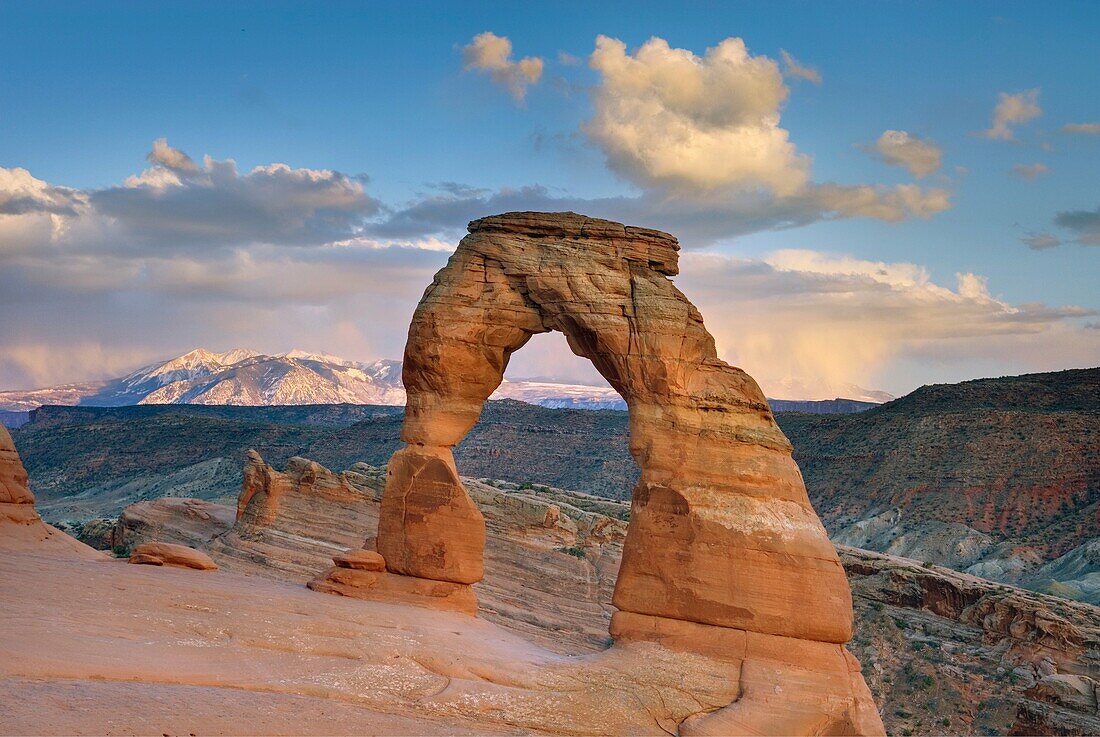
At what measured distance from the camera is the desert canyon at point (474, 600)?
46.1ft

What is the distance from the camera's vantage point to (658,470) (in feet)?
65.3

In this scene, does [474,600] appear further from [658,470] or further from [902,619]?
[902,619]

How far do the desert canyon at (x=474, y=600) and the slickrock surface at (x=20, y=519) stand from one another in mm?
68

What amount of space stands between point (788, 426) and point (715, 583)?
6532 cm

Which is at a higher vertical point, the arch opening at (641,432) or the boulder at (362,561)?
the arch opening at (641,432)

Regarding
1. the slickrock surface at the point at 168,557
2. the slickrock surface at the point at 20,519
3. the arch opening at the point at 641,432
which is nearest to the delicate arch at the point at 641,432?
the arch opening at the point at 641,432

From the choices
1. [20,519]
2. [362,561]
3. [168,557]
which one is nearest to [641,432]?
[362,561]

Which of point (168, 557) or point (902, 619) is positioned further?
point (902, 619)

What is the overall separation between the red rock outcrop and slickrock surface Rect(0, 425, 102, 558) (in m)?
7.54

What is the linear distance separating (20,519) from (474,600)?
11112 millimetres

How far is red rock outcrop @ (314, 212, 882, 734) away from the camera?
60.7 feet

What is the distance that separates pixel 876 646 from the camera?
31109mm

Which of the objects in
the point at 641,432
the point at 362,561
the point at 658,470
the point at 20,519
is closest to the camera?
the point at 658,470

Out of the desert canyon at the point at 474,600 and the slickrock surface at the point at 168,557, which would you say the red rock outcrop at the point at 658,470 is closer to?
the desert canyon at the point at 474,600
